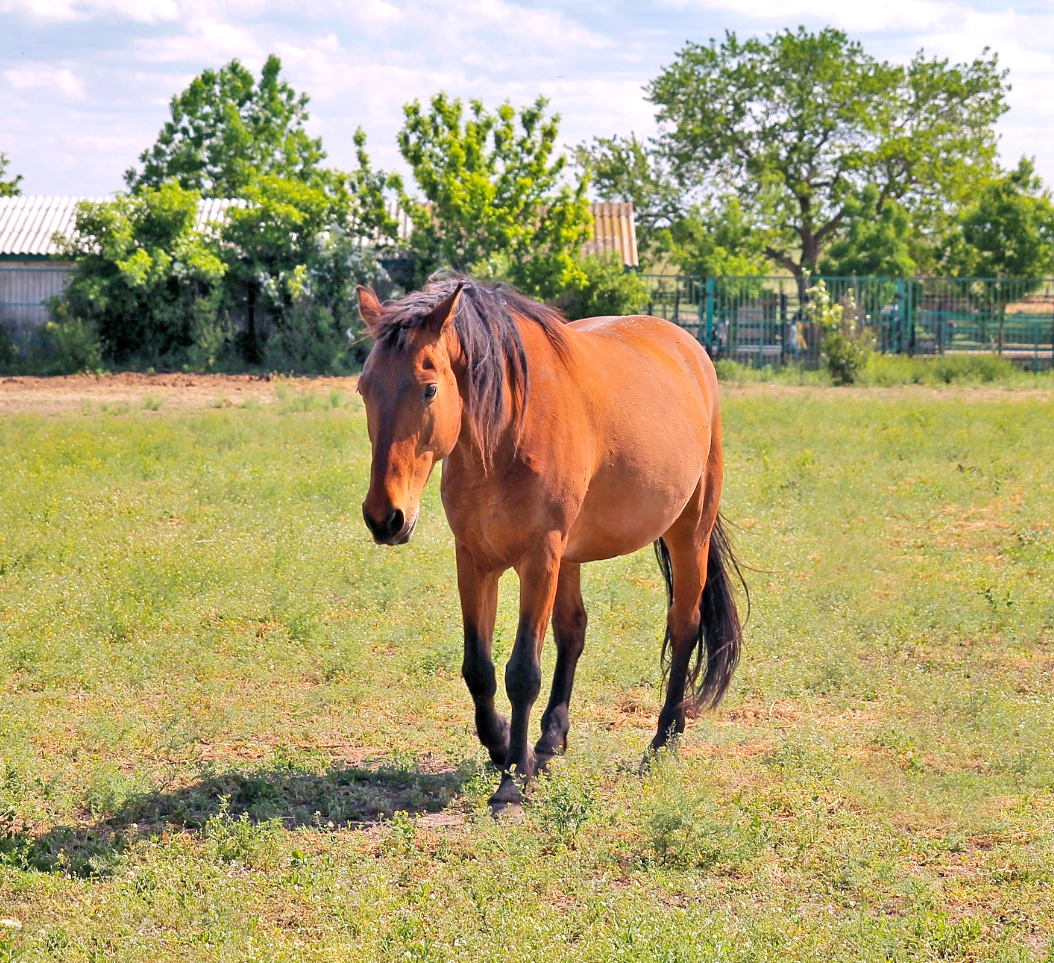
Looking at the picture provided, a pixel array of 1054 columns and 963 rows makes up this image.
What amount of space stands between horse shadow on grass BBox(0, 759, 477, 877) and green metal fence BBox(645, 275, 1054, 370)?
22.5 meters

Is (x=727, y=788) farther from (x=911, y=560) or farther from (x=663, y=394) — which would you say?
(x=911, y=560)

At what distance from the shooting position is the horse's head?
12.5 ft

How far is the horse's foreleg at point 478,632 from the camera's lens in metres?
4.64

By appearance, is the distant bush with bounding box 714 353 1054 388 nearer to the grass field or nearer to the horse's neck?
the grass field

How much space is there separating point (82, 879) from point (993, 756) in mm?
3559

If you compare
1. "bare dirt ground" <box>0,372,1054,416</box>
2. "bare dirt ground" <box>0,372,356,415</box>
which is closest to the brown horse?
"bare dirt ground" <box>0,372,1054,416</box>

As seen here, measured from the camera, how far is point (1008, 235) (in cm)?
3356

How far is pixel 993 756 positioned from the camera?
495 centimetres

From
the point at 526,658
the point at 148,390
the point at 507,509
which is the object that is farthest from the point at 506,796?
the point at 148,390

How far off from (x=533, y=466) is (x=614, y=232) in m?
31.8

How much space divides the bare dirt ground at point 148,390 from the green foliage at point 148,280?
1.57 metres

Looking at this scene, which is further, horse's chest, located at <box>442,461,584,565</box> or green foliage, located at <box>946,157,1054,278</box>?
green foliage, located at <box>946,157,1054,278</box>

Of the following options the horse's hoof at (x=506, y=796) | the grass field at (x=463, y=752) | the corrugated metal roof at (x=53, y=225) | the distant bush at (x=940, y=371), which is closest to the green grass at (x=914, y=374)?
the distant bush at (x=940, y=371)

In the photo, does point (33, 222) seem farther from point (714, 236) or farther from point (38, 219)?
point (714, 236)
